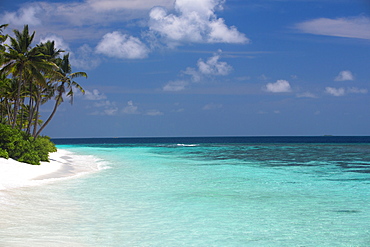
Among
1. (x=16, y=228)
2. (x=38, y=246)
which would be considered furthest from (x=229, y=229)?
(x=16, y=228)

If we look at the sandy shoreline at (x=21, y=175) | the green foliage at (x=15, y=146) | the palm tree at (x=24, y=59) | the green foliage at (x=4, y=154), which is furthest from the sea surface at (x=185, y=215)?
the palm tree at (x=24, y=59)

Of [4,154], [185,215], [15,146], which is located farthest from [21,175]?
[185,215]

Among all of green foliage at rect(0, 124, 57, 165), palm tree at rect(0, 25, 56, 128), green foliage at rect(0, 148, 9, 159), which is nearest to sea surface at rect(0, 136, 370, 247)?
green foliage at rect(0, 148, 9, 159)

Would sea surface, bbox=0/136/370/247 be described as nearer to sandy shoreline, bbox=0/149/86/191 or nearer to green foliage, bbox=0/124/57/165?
sandy shoreline, bbox=0/149/86/191

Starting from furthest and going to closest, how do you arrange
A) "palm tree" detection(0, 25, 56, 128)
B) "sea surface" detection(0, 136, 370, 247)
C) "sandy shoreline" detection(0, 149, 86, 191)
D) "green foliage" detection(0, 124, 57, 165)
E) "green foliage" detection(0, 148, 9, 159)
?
"palm tree" detection(0, 25, 56, 128), "green foliage" detection(0, 124, 57, 165), "green foliage" detection(0, 148, 9, 159), "sandy shoreline" detection(0, 149, 86, 191), "sea surface" detection(0, 136, 370, 247)

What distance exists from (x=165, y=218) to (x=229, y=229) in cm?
194

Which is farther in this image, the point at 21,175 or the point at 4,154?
the point at 4,154

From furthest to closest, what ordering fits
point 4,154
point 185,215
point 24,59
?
point 24,59
point 4,154
point 185,215

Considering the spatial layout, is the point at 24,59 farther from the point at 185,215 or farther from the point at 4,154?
the point at 185,215

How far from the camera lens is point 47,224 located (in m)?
8.59

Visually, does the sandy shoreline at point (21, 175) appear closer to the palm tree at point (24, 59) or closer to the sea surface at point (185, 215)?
the sea surface at point (185, 215)

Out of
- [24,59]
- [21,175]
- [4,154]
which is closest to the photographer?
[21,175]

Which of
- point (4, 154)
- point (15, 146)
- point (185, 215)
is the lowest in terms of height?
point (185, 215)

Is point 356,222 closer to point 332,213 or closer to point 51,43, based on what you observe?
point 332,213
